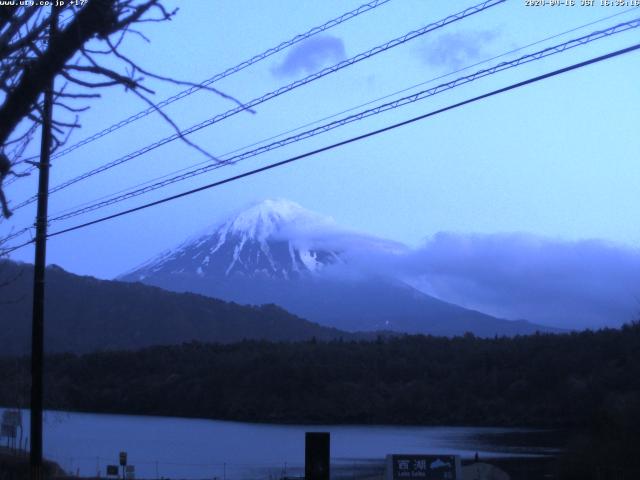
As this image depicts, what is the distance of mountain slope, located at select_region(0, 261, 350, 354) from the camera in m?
119

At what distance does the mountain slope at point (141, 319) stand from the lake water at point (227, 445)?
149ft

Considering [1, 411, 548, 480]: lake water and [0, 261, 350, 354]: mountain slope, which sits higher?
[0, 261, 350, 354]: mountain slope

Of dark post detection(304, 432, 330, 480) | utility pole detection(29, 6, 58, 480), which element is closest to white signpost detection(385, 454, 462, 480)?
utility pole detection(29, 6, 58, 480)

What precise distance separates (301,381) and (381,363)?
8.47 metres

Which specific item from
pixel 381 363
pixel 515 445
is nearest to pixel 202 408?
pixel 381 363

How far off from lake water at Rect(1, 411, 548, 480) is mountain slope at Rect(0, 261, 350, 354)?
45418 mm

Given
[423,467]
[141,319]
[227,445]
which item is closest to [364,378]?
[227,445]

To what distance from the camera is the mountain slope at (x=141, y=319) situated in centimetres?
11906

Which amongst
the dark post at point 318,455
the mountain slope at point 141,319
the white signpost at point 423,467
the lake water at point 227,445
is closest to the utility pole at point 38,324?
the white signpost at point 423,467

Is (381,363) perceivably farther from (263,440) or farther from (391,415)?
(263,440)

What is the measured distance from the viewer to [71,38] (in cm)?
440

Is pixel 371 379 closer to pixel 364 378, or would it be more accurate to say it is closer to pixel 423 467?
pixel 364 378

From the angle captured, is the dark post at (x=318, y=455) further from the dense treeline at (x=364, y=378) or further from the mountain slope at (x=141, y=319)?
the mountain slope at (x=141, y=319)

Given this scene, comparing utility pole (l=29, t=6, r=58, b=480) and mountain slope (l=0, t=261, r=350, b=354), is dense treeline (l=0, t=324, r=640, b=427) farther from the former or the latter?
utility pole (l=29, t=6, r=58, b=480)
